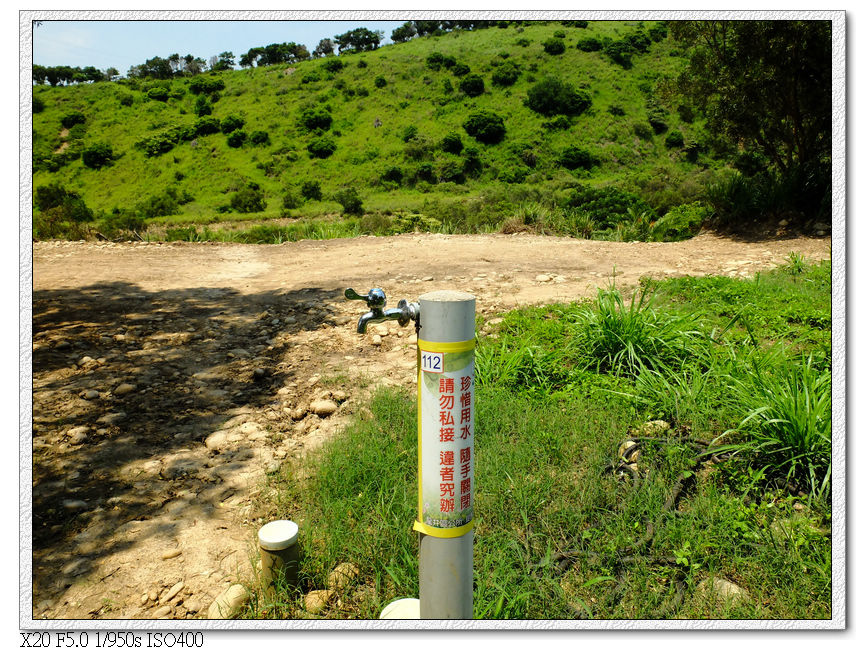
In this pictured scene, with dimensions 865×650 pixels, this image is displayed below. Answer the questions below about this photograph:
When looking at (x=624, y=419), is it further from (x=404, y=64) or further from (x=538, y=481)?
(x=404, y=64)

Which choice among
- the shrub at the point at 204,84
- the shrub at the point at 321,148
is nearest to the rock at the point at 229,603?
the shrub at the point at 321,148

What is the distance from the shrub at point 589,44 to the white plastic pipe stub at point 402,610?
107 feet

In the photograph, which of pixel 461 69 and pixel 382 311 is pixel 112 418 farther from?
pixel 461 69

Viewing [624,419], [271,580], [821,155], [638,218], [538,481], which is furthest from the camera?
[638,218]

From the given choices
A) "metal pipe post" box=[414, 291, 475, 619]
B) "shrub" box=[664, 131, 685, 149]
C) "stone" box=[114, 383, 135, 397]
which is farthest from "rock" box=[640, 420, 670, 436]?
"shrub" box=[664, 131, 685, 149]

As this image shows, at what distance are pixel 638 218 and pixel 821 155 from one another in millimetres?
3425

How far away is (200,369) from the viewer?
412 centimetres

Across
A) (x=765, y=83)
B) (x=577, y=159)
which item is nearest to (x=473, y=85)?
(x=577, y=159)

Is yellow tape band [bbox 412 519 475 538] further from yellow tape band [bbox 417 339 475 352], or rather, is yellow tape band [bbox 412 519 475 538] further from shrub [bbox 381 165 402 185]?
shrub [bbox 381 165 402 185]

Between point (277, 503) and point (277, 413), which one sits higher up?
point (277, 413)

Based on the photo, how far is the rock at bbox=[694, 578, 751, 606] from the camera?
79.2 inches

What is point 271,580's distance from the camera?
201cm

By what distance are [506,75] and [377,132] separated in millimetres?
7701

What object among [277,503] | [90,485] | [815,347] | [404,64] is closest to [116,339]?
[90,485]
